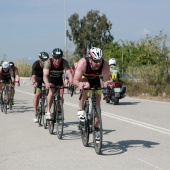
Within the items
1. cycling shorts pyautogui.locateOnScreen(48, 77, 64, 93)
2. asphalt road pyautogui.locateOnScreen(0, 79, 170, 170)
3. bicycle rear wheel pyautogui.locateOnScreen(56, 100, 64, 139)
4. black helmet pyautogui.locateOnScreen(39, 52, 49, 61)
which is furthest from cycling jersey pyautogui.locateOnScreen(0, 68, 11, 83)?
bicycle rear wheel pyautogui.locateOnScreen(56, 100, 64, 139)

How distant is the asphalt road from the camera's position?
22.2ft

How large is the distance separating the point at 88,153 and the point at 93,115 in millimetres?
668

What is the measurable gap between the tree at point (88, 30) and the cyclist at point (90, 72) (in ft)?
232

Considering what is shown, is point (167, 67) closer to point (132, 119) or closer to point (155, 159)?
point (132, 119)

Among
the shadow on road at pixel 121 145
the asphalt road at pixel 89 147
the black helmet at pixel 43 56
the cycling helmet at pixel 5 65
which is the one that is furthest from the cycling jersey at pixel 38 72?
the shadow on road at pixel 121 145

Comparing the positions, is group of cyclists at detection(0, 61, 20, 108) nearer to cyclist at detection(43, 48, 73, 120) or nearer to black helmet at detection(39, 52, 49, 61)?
black helmet at detection(39, 52, 49, 61)

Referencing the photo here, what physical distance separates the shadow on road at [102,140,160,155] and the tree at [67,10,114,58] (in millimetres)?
70321

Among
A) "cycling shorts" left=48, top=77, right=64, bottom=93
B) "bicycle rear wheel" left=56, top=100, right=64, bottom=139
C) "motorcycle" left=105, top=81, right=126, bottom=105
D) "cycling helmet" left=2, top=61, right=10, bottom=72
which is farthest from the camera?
"motorcycle" left=105, top=81, right=126, bottom=105

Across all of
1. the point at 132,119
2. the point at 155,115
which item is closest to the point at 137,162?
the point at 132,119

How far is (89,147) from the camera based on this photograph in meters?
8.19

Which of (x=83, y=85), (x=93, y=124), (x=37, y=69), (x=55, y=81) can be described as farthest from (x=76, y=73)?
(x=37, y=69)

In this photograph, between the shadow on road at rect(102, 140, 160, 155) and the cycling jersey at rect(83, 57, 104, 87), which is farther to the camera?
the cycling jersey at rect(83, 57, 104, 87)

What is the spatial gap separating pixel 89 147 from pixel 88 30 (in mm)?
72013

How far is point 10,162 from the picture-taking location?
7016 mm
